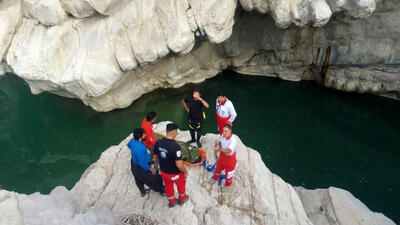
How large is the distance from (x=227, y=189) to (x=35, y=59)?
7.45m

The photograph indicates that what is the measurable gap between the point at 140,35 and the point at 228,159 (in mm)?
6127

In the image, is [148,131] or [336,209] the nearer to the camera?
[148,131]

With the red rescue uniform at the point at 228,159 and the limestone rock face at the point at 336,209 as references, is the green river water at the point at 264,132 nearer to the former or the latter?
the limestone rock face at the point at 336,209

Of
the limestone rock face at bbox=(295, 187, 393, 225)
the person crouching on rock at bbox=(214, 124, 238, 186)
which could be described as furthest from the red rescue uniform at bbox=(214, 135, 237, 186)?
the limestone rock face at bbox=(295, 187, 393, 225)

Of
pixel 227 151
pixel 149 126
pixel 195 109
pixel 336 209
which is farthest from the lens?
pixel 336 209

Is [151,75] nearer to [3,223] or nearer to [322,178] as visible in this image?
[322,178]

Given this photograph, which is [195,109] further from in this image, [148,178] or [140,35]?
[140,35]

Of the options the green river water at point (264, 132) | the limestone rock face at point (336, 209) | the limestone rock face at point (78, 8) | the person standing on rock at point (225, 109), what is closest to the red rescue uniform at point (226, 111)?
the person standing on rock at point (225, 109)

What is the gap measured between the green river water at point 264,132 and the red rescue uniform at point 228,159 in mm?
4010

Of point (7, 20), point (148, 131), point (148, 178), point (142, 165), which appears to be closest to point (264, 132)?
point (148, 131)

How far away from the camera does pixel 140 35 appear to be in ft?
32.2

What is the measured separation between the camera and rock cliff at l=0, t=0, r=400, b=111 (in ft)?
30.2

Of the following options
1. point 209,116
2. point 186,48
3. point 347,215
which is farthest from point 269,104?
point 347,215

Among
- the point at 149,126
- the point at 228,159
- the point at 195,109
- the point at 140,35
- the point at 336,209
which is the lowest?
the point at 336,209
